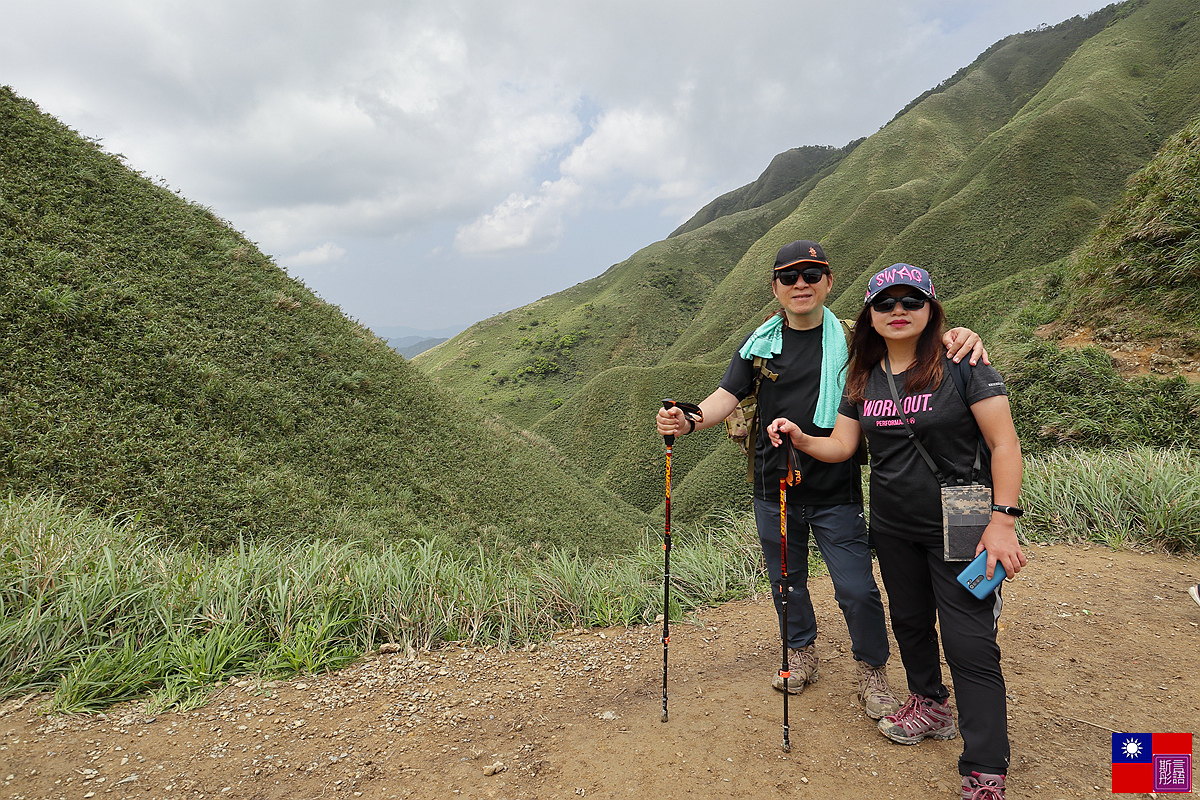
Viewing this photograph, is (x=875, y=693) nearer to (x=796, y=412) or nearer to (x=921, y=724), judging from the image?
(x=921, y=724)

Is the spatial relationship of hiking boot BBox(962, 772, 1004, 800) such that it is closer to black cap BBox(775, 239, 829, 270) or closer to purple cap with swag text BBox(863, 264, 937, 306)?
purple cap with swag text BBox(863, 264, 937, 306)

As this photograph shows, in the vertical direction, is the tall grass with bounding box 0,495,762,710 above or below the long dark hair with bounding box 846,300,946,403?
below

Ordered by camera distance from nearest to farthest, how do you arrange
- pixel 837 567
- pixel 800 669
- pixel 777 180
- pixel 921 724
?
1. pixel 921 724
2. pixel 837 567
3. pixel 800 669
4. pixel 777 180

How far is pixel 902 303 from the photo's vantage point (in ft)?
8.05

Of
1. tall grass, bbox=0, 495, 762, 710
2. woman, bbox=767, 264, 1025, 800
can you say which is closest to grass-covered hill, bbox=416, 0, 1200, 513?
woman, bbox=767, 264, 1025, 800

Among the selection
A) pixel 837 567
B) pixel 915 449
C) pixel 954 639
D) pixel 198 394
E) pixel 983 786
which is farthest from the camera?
pixel 198 394

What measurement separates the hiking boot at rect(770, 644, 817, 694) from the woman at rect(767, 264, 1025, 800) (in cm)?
48

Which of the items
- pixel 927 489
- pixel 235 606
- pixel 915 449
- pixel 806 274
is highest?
pixel 806 274

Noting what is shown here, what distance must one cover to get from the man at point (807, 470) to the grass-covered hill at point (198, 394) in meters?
5.87

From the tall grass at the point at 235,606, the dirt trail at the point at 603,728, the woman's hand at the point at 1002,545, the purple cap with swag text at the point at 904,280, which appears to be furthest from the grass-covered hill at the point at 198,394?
the woman's hand at the point at 1002,545

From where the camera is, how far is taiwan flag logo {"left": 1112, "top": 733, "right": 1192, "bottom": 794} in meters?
2.33

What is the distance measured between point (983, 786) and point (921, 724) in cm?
46

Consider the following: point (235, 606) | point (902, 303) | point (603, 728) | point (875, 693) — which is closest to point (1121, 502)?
point (875, 693)

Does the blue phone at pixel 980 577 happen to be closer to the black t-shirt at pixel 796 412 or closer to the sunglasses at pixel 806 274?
the black t-shirt at pixel 796 412
